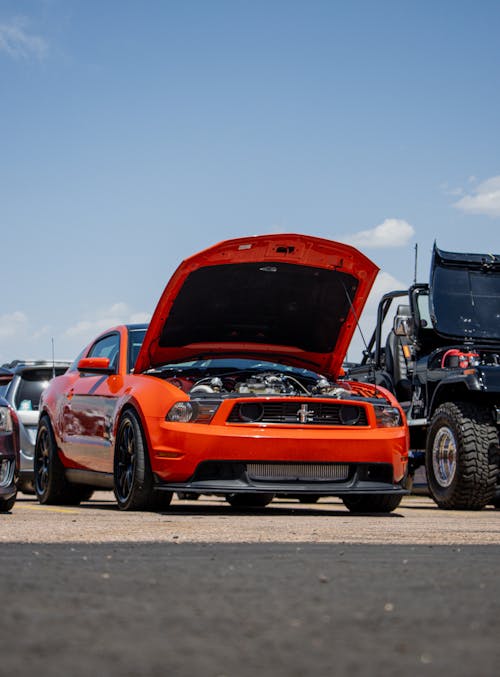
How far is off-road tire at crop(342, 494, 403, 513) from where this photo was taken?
10.6 meters

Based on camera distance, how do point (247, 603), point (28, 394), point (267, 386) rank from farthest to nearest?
1. point (28, 394)
2. point (267, 386)
3. point (247, 603)

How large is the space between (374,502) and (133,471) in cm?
207

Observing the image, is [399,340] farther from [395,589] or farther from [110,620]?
[110,620]

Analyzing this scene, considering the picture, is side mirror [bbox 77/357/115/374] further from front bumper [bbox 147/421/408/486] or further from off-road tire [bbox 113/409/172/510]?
front bumper [bbox 147/421/408/486]

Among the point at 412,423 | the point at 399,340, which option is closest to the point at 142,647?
the point at 412,423

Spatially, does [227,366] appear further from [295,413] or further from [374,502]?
[374,502]

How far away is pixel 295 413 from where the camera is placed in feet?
33.1

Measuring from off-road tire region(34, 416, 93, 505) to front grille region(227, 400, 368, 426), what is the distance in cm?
249

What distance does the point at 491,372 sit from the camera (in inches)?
448

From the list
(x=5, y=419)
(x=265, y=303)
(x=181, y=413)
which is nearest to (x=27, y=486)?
(x=265, y=303)

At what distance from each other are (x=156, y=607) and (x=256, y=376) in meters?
6.72

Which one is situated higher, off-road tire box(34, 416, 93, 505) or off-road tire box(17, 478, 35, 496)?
off-road tire box(34, 416, 93, 505)

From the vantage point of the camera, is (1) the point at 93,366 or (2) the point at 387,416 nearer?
(2) the point at 387,416

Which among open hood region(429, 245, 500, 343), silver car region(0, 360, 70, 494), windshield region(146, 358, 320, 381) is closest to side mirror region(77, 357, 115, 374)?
windshield region(146, 358, 320, 381)
